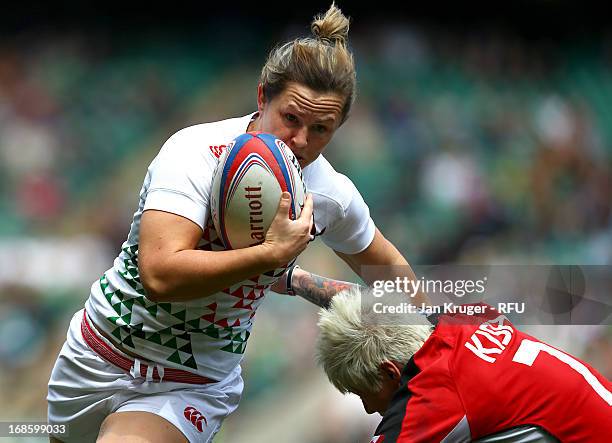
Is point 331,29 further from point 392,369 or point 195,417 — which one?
point 195,417

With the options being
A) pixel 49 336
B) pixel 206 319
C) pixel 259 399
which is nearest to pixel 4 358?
pixel 49 336

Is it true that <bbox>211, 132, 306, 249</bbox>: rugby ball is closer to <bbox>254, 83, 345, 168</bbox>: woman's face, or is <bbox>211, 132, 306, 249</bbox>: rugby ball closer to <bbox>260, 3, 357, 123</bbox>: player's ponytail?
<bbox>254, 83, 345, 168</bbox>: woman's face

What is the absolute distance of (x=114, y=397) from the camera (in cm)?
292

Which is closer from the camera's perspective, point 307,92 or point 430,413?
point 430,413

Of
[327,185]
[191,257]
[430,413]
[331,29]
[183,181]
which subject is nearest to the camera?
[430,413]

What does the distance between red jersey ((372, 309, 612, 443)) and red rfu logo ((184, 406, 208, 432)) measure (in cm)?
74

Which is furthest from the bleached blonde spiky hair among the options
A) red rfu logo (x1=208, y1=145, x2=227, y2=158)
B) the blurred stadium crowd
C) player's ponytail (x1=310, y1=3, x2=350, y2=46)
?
the blurred stadium crowd

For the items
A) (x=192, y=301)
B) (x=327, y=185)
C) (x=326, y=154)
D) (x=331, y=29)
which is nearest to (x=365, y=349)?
(x=192, y=301)

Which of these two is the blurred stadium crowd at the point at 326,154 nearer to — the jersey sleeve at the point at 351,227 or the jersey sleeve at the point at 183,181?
the jersey sleeve at the point at 351,227

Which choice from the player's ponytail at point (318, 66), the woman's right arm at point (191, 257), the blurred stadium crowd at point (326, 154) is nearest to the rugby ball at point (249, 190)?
the woman's right arm at point (191, 257)

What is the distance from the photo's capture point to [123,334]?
2871 mm

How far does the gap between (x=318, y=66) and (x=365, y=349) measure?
2.94 feet

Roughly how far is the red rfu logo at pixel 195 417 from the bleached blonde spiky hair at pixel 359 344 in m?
0.45

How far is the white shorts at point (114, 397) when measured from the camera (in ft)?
9.36
